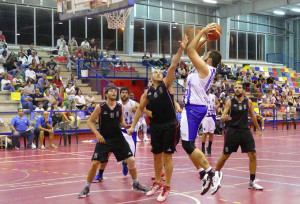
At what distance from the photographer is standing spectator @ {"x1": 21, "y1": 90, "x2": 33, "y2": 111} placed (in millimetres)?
20611

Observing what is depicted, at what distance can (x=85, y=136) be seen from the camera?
2206 cm

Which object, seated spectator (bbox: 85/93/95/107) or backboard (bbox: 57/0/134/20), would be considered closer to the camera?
backboard (bbox: 57/0/134/20)

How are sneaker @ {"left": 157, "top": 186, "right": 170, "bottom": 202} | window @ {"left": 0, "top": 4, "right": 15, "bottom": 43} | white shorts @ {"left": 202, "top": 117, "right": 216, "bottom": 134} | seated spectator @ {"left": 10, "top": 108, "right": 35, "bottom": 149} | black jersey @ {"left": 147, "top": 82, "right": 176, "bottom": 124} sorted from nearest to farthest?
sneaker @ {"left": 157, "top": 186, "right": 170, "bottom": 202}
black jersey @ {"left": 147, "top": 82, "right": 176, "bottom": 124}
white shorts @ {"left": 202, "top": 117, "right": 216, "bottom": 134}
seated spectator @ {"left": 10, "top": 108, "right": 35, "bottom": 149}
window @ {"left": 0, "top": 4, "right": 15, "bottom": 43}

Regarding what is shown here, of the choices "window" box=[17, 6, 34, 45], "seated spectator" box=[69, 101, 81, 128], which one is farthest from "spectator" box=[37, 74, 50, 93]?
"window" box=[17, 6, 34, 45]

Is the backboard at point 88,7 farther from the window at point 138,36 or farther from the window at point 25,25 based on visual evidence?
the window at point 138,36

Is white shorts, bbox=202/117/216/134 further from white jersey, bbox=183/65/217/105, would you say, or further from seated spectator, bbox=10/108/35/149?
white jersey, bbox=183/65/217/105

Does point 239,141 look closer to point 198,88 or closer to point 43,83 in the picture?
point 198,88

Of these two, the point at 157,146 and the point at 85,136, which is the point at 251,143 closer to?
the point at 157,146

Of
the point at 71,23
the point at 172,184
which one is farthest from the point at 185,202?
the point at 71,23

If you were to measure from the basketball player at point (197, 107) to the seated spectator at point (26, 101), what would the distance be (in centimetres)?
1459

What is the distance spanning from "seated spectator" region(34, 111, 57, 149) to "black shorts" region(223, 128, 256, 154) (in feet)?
33.1

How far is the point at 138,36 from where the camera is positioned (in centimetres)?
3612

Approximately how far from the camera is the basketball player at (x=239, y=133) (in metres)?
8.82

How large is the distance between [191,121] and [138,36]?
1164 inches
